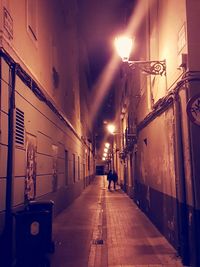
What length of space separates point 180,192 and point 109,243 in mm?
2783

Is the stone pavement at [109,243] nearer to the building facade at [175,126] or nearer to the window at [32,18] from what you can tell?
the building facade at [175,126]

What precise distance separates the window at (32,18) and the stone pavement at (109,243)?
5621 mm

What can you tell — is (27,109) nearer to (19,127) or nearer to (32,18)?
A: (19,127)

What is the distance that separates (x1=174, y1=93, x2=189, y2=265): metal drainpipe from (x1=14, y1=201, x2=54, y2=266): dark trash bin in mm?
2660

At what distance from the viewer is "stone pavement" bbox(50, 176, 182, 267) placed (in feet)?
24.0

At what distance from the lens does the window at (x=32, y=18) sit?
359 inches

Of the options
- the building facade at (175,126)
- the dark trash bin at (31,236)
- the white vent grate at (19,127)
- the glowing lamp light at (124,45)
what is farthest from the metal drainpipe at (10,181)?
the building facade at (175,126)

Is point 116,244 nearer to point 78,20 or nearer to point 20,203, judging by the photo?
point 20,203

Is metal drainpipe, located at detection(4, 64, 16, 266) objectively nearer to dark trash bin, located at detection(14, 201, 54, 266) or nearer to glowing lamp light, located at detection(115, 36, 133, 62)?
dark trash bin, located at detection(14, 201, 54, 266)

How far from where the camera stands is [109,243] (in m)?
9.04

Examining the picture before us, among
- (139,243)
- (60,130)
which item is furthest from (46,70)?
(139,243)

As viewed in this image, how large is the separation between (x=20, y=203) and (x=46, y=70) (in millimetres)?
5487

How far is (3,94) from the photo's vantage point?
6.44 m

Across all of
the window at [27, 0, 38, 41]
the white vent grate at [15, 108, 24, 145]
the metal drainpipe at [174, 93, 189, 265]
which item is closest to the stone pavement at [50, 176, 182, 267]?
the metal drainpipe at [174, 93, 189, 265]
